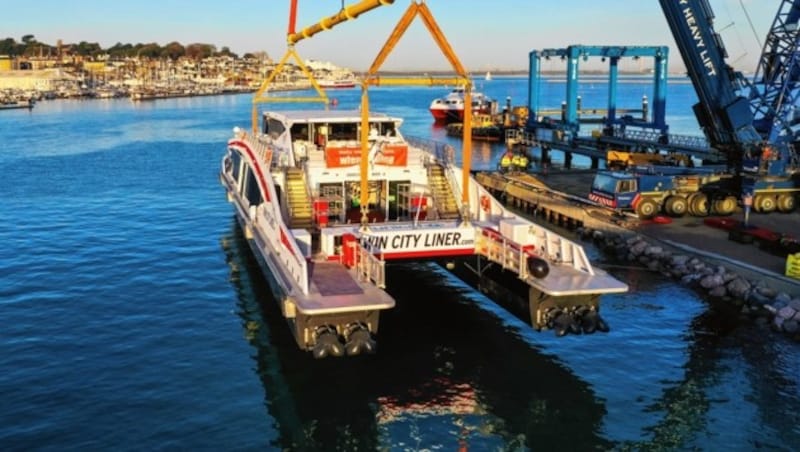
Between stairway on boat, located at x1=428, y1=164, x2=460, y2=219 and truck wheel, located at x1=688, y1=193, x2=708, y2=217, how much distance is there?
47.1 ft

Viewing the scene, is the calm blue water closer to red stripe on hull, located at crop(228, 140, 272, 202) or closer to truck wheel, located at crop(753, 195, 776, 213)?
red stripe on hull, located at crop(228, 140, 272, 202)

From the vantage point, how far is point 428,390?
16.1 meters

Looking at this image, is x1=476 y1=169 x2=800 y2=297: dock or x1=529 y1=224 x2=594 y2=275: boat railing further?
x1=476 y1=169 x2=800 y2=297: dock

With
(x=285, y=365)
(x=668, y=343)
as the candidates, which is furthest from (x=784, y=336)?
(x=285, y=365)

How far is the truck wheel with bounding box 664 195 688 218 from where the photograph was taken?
31469 mm

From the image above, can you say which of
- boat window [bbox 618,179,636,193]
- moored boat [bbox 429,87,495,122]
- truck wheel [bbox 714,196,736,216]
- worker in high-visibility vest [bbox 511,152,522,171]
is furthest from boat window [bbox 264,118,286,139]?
moored boat [bbox 429,87,495,122]

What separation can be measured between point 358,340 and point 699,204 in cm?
2225

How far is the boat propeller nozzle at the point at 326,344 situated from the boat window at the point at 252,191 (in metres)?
9.10

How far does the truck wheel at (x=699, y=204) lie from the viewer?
1237 inches

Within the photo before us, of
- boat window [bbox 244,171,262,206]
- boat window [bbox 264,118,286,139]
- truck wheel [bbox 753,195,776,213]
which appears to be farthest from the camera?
truck wheel [bbox 753,195,776,213]

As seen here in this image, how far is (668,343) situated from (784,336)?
3364 millimetres

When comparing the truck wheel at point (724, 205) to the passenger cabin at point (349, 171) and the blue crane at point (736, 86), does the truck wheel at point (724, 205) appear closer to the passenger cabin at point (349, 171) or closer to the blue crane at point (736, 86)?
the blue crane at point (736, 86)

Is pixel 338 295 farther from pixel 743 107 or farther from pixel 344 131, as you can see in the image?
pixel 743 107

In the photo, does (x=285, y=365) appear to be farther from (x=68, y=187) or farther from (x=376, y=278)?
(x=68, y=187)
